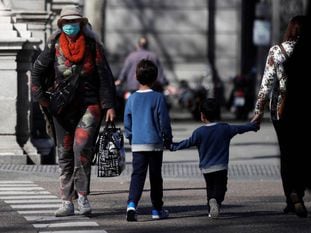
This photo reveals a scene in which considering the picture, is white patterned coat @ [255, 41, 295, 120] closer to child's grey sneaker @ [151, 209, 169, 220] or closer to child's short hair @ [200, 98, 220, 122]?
child's short hair @ [200, 98, 220, 122]

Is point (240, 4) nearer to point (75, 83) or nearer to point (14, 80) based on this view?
point (14, 80)

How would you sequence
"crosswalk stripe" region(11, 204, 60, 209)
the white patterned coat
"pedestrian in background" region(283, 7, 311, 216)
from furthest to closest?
"crosswalk stripe" region(11, 204, 60, 209) → the white patterned coat → "pedestrian in background" region(283, 7, 311, 216)

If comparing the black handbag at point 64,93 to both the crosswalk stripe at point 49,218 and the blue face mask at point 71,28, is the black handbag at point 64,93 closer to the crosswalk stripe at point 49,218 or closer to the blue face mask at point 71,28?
the blue face mask at point 71,28

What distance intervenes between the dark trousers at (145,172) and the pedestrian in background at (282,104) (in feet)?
3.17

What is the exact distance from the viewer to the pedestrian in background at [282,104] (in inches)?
432

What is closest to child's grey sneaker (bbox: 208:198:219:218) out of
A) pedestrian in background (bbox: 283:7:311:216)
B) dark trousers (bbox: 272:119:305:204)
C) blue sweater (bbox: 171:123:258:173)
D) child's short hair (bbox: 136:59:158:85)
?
blue sweater (bbox: 171:123:258:173)

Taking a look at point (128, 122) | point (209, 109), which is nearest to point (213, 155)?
point (209, 109)

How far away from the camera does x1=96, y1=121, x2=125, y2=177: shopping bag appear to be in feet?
35.2

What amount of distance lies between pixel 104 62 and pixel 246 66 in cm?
3090

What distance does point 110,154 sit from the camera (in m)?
10.7

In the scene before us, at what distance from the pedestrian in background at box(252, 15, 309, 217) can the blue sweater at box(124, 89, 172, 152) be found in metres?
0.89

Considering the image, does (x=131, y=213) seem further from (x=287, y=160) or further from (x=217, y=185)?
(x=287, y=160)

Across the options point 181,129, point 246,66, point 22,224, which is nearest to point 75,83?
point 22,224

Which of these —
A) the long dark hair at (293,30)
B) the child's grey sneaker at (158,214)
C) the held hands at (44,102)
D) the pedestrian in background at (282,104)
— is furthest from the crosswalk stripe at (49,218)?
the long dark hair at (293,30)
